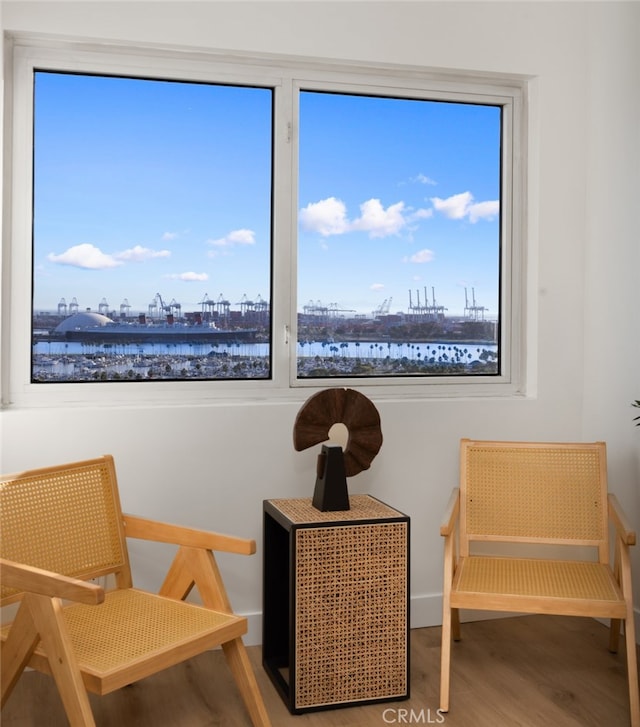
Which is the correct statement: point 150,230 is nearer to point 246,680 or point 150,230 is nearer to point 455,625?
point 246,680

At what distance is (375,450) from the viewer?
274cm

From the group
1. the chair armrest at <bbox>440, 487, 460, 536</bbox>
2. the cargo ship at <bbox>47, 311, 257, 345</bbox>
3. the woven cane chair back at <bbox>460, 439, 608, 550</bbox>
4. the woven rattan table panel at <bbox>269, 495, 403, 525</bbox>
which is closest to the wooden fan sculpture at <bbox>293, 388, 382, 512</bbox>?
the woven rattan table panel at <bbox>269, 495, 403, 525</bbox>

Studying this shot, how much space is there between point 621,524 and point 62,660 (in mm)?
1795

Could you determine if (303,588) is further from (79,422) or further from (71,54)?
(71,54)

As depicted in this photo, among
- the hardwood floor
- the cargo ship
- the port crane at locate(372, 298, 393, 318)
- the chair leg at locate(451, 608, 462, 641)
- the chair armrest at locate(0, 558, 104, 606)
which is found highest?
the port crane at locate(372, 298, 393, 318)

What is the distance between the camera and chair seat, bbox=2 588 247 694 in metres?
1.99

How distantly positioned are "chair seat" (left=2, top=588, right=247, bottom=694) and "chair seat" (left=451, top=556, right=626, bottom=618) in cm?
79

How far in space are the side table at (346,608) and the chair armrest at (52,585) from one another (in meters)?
0.74

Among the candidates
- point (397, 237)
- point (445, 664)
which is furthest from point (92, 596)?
point (397, 237)

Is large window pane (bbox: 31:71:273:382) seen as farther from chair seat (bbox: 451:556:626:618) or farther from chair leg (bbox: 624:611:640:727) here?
chair leg (bbox: 624:611:640:727)

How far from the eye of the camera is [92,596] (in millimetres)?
1884

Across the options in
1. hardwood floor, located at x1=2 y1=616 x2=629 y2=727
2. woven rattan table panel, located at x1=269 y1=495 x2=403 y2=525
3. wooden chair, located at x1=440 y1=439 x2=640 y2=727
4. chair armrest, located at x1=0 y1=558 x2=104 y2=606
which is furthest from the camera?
wooden chair, located at x1=440 y1=439 x2=640 y2=727

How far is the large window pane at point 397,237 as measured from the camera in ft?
10.6

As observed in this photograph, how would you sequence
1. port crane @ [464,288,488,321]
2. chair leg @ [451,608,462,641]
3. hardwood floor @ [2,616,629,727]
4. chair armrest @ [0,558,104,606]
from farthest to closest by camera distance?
port crane @ [464,288,488,321], chair leg @ [451,608,462,641], hardwood floor @ [2,616,629,727], chair armrest @ [0,558,104,606]
